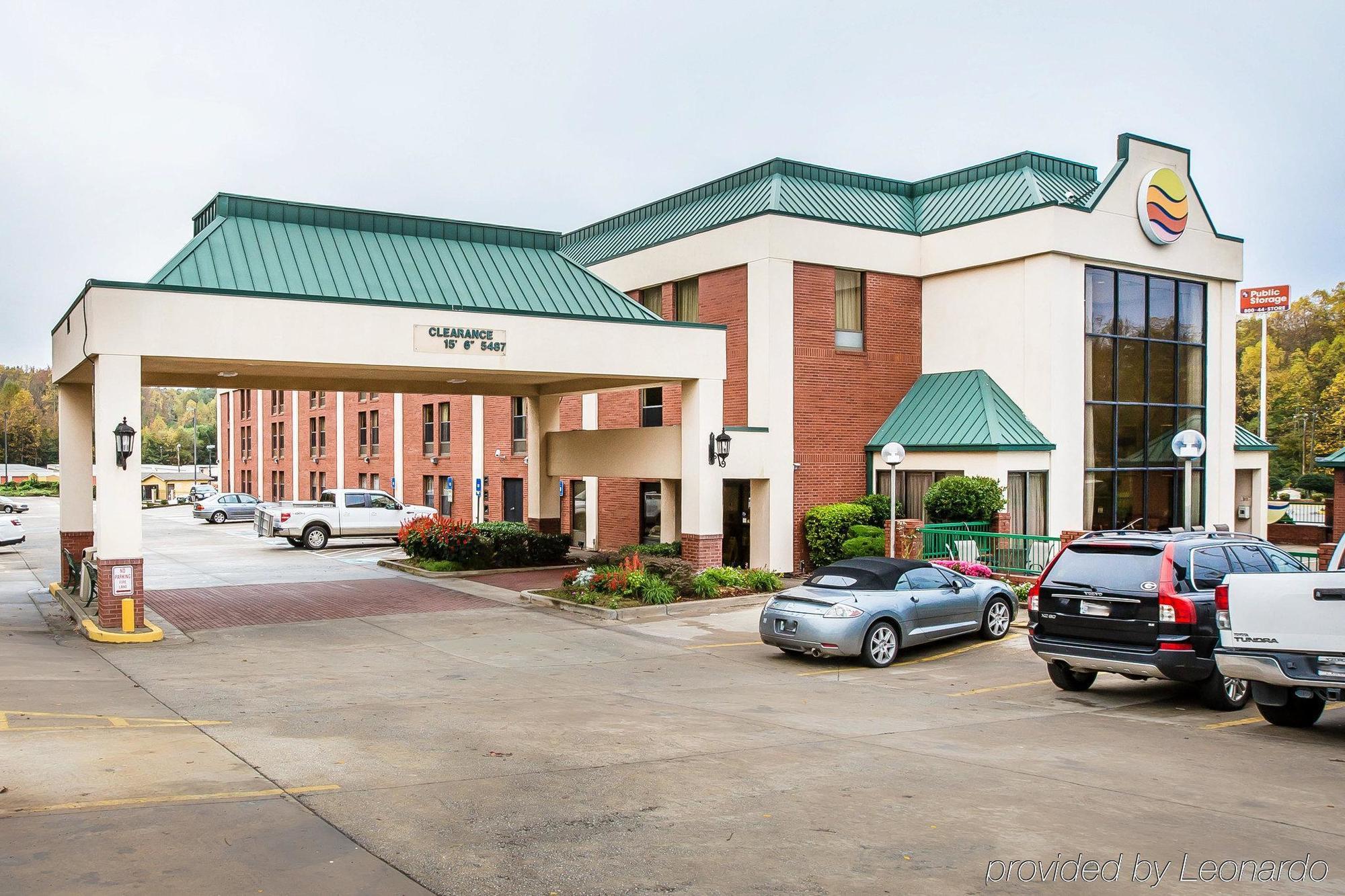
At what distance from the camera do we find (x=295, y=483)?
2276 inches

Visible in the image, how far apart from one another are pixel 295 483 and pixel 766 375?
39.4 metres

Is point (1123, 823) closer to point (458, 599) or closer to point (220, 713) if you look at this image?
point (220, 713)

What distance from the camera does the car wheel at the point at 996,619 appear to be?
16422mm

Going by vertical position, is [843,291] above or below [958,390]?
above

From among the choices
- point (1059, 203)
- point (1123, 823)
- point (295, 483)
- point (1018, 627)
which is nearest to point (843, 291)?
point (1059, 203)

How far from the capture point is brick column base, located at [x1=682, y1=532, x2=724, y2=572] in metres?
21.9

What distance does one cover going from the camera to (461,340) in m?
19.3

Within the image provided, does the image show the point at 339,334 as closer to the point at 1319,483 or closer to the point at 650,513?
the point at 650,513

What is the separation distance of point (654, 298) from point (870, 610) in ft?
53.7

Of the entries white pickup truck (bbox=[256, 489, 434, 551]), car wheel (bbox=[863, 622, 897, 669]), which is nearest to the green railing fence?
car wheel (bbox=[863, 622, 897, 669])

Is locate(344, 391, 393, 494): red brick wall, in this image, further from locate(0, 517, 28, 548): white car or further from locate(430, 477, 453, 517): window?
locate(0, 517, 28, 548): white car

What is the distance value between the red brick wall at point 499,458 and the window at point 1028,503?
17.5 meters

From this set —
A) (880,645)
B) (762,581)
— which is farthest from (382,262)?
(880,645)

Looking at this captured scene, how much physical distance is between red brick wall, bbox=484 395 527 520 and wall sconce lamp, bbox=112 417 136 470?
67.5ft
